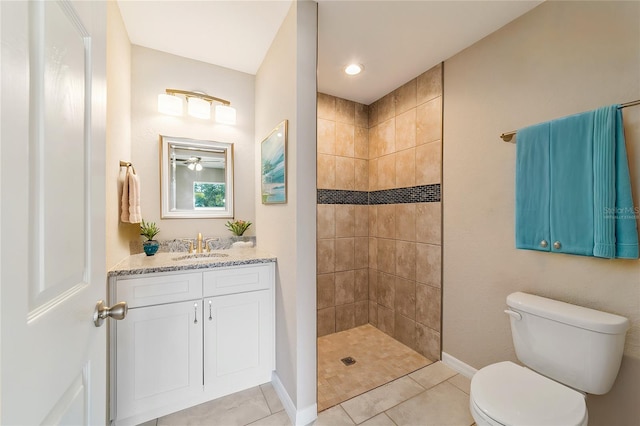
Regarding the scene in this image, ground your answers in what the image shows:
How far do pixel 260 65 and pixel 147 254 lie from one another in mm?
1796

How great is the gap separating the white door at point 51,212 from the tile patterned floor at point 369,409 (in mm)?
1024

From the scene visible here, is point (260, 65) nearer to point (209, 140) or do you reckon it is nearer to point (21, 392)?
point (209, 140)

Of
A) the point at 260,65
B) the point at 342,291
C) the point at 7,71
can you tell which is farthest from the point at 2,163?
the point at 342,291

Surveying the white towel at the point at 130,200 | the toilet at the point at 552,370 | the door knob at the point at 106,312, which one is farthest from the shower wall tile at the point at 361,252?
the door knob at the point at 106,312

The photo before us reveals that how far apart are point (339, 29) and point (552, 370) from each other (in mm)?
2349

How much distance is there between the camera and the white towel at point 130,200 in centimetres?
166

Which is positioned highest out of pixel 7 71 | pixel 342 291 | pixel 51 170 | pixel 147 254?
pixel 7 71

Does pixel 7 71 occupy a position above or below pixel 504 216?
above

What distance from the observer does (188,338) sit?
1.60m

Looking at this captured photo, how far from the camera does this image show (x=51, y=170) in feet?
1.69

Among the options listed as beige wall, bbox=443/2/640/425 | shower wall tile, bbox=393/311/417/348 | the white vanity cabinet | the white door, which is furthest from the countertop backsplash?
beige wall, bbox=443/2/640/425

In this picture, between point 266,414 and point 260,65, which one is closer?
point 266,414

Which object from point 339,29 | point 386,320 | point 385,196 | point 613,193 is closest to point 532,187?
point 613,193

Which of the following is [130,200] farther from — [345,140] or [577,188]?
[577,188]
